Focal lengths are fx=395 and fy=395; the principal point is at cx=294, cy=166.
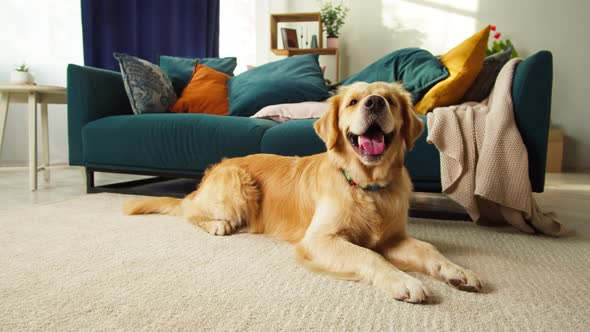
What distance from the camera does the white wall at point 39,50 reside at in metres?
3.97

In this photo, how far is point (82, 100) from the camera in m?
2.88

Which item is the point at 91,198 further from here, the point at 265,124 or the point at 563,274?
the point at 563,274

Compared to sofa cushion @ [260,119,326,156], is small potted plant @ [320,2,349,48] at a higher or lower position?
higher

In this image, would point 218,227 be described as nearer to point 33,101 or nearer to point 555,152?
point 33,101

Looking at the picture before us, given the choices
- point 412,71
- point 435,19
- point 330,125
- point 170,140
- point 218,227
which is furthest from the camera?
point 435,19

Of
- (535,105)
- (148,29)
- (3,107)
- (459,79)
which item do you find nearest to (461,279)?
(535,105)

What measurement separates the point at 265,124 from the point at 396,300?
5.48 ft

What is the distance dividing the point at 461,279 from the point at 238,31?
227 inches

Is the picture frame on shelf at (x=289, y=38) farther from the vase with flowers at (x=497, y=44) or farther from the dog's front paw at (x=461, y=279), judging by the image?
the dog's front paw at (x=461, y=279)

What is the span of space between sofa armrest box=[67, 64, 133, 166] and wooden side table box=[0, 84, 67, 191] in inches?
12.8

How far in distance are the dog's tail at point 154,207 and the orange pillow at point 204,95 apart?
49.1 inches

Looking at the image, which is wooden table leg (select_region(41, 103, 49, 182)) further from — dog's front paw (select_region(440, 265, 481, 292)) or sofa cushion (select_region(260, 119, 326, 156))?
dog's front paw (select_region(440, 265, 481, 292))

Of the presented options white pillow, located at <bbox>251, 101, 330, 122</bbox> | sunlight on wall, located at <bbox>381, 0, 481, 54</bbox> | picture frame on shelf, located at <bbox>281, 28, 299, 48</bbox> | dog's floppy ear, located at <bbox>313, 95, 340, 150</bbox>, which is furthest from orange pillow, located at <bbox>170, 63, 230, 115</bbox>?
sunlight on wall, located at <bbox>381, 0, 481, 54</bbox>

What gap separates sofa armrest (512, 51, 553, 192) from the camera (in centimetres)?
194
